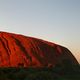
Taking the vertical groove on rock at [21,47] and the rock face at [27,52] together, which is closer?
the rock face at [27,52]

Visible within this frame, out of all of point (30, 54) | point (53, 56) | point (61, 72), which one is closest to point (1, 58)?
point (30, 54)

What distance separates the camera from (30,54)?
58281mm

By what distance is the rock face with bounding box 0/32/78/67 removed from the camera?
5672cm

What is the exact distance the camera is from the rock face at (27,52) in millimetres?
56719

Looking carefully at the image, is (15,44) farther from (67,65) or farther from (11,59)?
(67,65)

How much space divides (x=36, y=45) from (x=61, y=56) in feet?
19.6

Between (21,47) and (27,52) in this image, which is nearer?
(27,52)

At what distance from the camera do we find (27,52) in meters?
58.8

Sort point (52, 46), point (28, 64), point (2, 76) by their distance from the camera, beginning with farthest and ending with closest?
point (52, 46) → point (28, 64) → point (2, 76)

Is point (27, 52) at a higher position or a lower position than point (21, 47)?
lower

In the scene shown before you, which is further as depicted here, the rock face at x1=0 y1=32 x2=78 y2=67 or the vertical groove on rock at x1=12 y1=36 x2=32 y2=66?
the vertical groove on rock at x1=12 y1=36 x2=32 y2=66

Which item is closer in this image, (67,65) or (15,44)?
(67,65)

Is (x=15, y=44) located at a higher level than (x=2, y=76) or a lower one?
lower

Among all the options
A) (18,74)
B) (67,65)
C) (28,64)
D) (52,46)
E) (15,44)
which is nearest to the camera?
(18,74)
